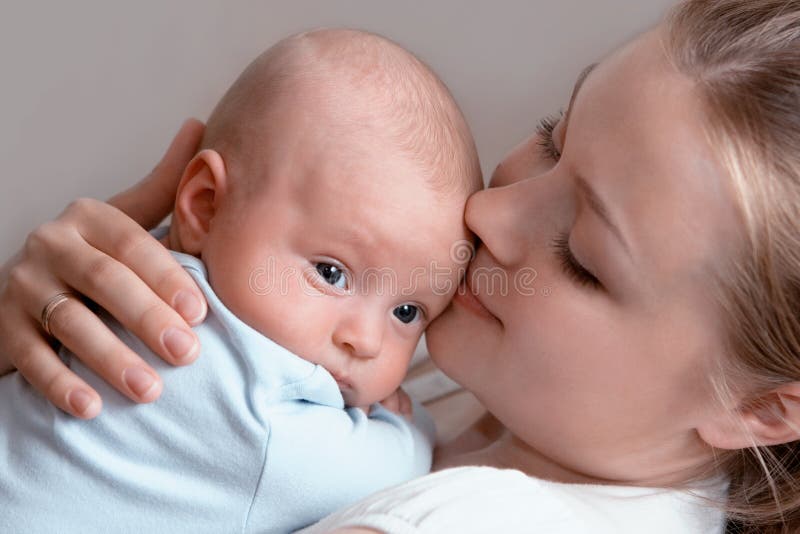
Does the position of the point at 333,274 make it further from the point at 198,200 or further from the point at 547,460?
the point at 547,460

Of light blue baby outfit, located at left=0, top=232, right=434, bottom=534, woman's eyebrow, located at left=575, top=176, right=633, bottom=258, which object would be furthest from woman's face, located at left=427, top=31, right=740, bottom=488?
light blue baby outfit, located at left=0, top=232, right=434, bottom=534

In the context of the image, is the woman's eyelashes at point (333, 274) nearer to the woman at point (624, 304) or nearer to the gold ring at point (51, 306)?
the woman at point (624, 304)

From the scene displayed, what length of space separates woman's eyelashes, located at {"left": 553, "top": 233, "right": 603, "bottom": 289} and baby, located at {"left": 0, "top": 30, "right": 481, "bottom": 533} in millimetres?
163

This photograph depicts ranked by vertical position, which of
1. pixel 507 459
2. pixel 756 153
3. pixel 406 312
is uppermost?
pixel 756 153

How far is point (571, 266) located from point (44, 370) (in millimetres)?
709

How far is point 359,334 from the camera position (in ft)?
4.34

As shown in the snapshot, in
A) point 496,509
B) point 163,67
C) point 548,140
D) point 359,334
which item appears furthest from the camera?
point 163,67

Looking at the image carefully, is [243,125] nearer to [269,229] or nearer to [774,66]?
[269,229]

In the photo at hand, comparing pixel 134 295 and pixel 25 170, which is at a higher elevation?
pixel 134 295

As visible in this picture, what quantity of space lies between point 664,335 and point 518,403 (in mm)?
240

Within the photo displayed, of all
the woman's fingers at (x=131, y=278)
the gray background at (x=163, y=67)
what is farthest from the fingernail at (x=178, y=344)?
the gray background at (x=163, y=67)

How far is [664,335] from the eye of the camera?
3.98 ft

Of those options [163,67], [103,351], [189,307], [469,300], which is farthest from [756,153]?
[163,67]

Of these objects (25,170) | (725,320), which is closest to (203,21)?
(25,170)
